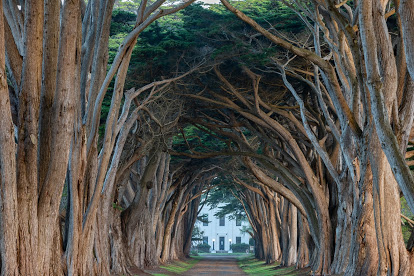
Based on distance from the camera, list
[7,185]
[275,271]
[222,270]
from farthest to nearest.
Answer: [222,270]
[275,271]
[7,185]

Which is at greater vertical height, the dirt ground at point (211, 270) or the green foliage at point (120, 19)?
the green foliage at point (120, 19)

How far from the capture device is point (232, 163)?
88.8 feet

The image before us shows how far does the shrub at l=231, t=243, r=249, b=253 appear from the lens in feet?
266

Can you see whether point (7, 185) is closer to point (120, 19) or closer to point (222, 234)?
point (120, 19)

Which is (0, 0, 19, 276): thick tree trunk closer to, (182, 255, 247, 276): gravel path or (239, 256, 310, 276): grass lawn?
(239, 256, 310, 276): grass lawn

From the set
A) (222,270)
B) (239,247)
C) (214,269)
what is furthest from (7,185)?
(239,247)

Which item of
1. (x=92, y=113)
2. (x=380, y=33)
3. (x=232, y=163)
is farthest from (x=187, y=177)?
(x=380, y=33)

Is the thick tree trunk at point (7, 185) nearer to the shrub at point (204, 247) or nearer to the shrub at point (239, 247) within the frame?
the shrub at point (204, 247)

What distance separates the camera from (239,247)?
81500 millimetres

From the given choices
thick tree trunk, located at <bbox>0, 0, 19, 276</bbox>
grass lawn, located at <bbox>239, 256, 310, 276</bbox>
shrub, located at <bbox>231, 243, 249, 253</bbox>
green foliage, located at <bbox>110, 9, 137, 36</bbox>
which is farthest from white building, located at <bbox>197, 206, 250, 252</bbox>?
thick tree trunk, located at <bbox>0, 0, 19, 276</bbox>

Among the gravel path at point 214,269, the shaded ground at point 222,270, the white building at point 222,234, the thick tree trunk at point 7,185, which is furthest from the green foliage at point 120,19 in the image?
the white building at point 222,234

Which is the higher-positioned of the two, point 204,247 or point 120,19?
point 120,19

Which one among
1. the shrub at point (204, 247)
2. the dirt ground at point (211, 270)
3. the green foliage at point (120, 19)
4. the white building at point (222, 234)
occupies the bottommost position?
the dirt ground at point (211, 270)

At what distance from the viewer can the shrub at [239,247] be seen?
81125mm
